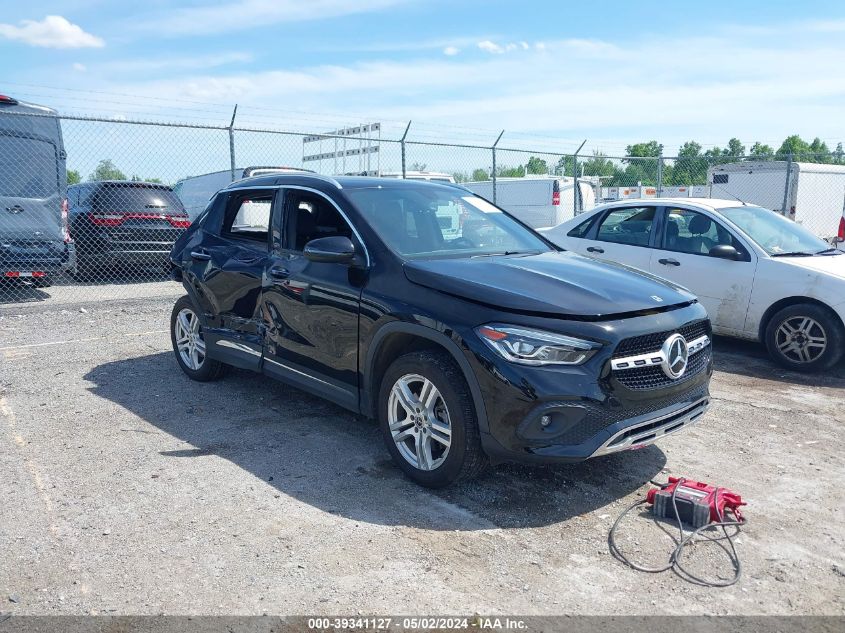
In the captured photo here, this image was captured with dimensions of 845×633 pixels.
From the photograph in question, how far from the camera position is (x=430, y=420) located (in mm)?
3994

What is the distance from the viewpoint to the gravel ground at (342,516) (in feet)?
10.1

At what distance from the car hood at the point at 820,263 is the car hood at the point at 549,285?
3.07 m

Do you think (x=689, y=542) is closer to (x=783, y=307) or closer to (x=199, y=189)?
(x=783, y=307)

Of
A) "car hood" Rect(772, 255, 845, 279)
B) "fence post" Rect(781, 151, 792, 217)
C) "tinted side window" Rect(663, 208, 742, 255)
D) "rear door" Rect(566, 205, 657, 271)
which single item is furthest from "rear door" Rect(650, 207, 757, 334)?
"fence post" Rect(781, 151, 792, 217)

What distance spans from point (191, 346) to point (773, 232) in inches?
233

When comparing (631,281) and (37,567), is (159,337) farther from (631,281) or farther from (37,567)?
(631,281)

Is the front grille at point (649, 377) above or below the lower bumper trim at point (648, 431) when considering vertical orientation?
above

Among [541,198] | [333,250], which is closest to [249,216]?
[333,250]

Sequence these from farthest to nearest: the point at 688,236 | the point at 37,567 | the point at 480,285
Answer: the point at 688,236 < the point at 480,285 < the point at 37,567

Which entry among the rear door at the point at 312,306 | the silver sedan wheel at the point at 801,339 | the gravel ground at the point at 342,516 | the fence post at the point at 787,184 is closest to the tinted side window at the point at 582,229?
the silver sedan wheel at the point at 801,339

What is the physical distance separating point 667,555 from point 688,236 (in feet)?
16.6

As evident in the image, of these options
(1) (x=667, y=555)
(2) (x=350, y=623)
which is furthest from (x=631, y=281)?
(2) (x=350, y=623)

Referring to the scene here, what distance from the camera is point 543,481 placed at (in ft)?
13.9

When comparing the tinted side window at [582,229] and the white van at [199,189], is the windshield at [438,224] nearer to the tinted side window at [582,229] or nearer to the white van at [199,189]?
the tinted side window at [582,229]
